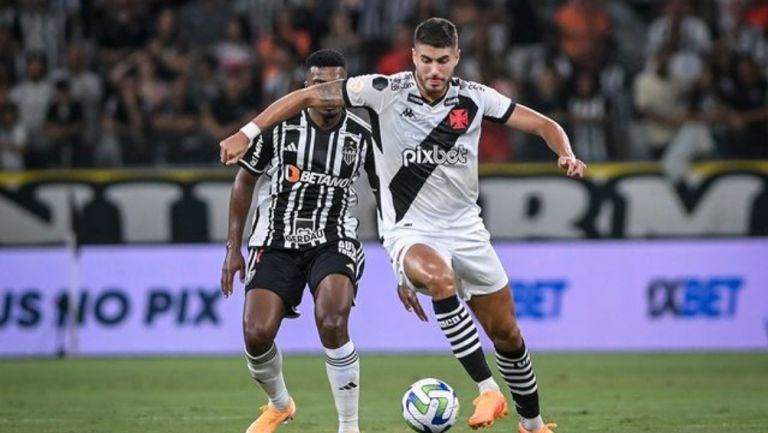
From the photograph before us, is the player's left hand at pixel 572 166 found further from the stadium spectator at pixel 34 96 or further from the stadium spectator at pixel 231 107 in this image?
the stadium spectator at pixel 34 96

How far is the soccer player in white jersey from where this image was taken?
8.47 metres

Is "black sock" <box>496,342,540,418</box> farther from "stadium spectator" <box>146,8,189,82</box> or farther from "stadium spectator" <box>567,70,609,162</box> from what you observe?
"stadium spectator" <box>146,8,189,82</box>

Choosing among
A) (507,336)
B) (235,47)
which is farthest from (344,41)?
(507,336)

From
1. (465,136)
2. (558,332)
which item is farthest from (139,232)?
(465,136)

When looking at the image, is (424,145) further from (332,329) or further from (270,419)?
(270,419)

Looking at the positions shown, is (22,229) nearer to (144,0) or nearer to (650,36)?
(144,0)

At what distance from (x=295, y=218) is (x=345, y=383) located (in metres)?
1.14

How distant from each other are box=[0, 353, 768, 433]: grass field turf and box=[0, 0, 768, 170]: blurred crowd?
3387 millimetres

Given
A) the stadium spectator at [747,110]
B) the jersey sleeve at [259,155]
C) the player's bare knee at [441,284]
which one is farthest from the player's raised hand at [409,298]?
the stadium spectator at [747,110]

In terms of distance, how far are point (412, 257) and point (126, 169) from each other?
400 inches

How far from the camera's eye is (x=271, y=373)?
9469mm

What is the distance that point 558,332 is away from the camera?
1606 centimetres

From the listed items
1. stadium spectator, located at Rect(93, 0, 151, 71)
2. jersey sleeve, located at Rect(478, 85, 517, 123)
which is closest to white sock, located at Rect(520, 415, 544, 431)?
jersey sleeve, located at Rect(478, 85, 517, 123)

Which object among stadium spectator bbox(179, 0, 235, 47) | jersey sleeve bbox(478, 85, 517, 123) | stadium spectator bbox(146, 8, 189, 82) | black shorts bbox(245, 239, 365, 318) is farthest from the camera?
stadium spectator bbox(179, 0, 235, 47)
